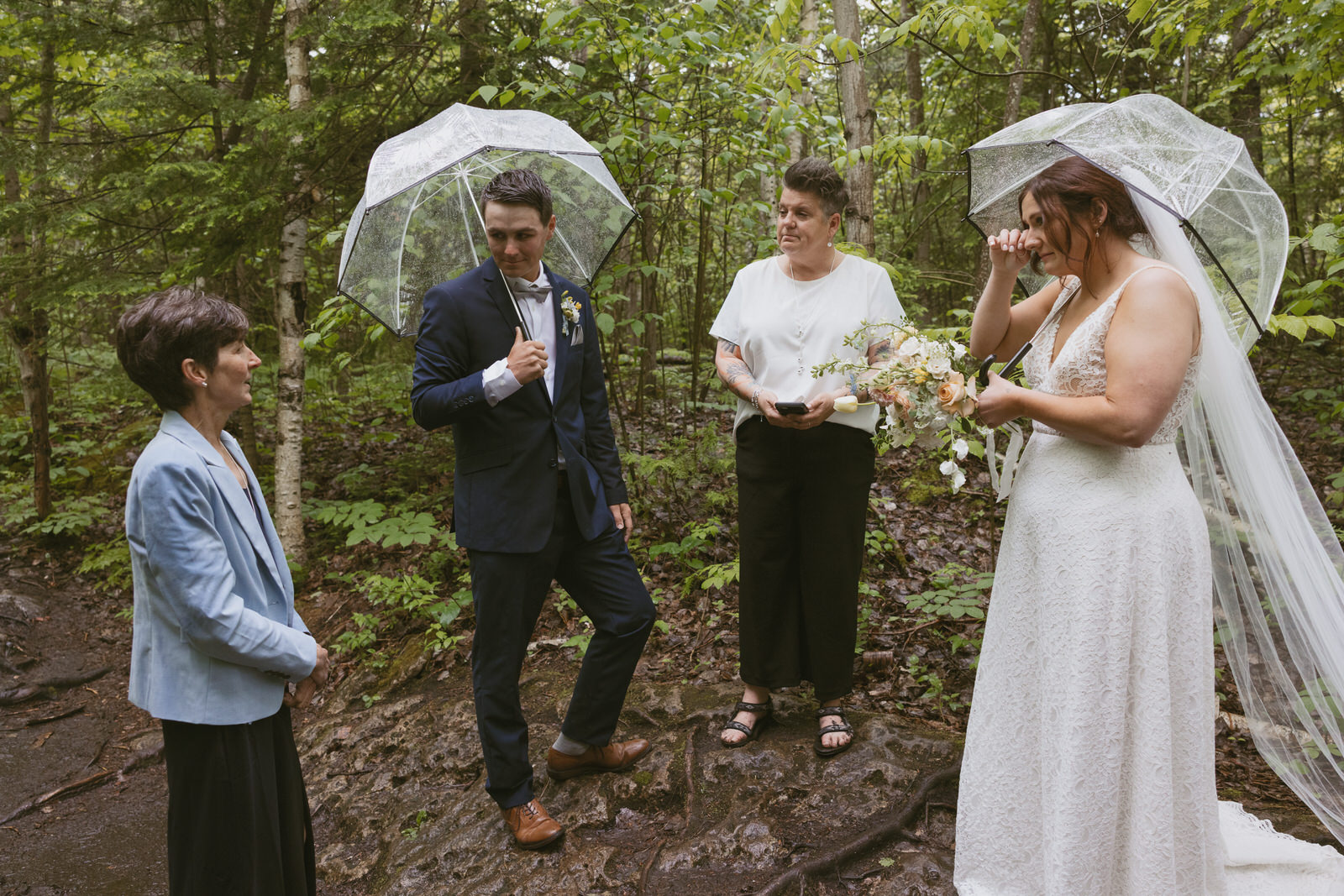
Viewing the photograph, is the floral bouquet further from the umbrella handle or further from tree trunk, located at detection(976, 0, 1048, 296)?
tree trunk, located at detection(976, 0, 1048, 296)

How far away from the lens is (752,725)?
3.77m

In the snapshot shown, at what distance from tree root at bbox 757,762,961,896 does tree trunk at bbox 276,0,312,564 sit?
5395 mm

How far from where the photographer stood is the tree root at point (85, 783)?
4.57m

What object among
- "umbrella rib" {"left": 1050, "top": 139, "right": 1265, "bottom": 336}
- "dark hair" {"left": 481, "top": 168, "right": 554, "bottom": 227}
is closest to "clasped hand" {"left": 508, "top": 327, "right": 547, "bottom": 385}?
"dark hair" {"left": 481, "top": 168, "right": 554, "bottom": 227}

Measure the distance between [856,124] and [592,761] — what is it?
3.92 metres

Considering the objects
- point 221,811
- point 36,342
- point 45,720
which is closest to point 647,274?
point 221,811

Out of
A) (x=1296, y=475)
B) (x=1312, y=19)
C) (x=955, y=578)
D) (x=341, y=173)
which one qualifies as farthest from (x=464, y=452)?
(x=1312, y=19)

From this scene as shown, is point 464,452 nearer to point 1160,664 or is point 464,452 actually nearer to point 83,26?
point 1160,664

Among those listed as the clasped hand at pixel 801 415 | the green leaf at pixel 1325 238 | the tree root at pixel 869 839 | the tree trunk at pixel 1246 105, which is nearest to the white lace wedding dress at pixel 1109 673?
the tree root at pixel 869 839

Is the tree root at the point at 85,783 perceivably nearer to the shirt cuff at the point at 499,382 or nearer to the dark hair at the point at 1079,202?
the shirt cuff at the point at 499,382

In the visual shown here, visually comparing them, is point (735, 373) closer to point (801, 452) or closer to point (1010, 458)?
point (801, 452)

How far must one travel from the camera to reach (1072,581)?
7.82ft

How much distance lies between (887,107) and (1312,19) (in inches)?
396

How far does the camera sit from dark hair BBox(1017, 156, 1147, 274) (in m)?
2.30
